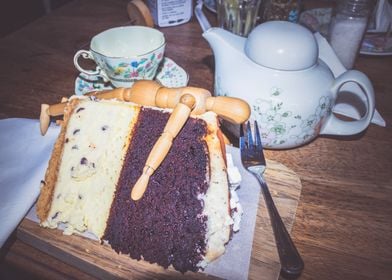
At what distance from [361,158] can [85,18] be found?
144cm

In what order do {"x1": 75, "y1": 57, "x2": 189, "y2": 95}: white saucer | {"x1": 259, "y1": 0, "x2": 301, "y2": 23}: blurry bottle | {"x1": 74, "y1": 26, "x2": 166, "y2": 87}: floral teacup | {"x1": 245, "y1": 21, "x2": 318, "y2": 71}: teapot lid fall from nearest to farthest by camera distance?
{"x1": 245, "y1": 21, "x2": 318, "y2": 71}: teapot lid
{"x1": 74, "y1": 26, "x2": 166, "y2": 87}: floral teacup
{"x1": 75, "y1": 57, "x2": 189, "y2": 95}: white saucer
{"x1": 259, "y1": 0, "x2": 301, "y2": 23}: blurry bottle

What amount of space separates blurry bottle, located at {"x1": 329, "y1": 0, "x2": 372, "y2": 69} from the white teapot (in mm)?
456

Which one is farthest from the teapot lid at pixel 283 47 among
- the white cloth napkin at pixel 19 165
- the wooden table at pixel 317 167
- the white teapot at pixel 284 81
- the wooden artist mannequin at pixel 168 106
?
the white cloth napkin at pixel 19 165

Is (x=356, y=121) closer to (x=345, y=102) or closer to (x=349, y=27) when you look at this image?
(x=345, y=102)

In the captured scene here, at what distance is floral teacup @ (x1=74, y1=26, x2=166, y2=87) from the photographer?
0.83 m

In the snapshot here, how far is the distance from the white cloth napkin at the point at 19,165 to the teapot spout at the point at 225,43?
47 cm

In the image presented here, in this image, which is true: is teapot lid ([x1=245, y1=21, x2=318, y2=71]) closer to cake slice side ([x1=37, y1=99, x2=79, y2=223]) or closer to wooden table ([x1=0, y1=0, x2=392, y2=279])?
wooden table ([x1=0, y1=0, x2=392, y2=279])

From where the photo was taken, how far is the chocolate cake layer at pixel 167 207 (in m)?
0.56

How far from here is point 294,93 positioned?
0.67 m

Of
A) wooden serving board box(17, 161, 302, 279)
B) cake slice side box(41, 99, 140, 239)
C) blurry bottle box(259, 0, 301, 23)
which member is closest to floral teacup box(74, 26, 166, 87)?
cake slice side box(41, 99, 140, 239)

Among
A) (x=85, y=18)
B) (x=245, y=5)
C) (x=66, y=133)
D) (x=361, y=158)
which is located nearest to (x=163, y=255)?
(x=66, y=133)

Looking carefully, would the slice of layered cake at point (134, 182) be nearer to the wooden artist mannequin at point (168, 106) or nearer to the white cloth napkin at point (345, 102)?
the wooden artist mannequin at point (168, 106)

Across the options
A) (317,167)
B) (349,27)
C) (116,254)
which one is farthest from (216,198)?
(349,27)

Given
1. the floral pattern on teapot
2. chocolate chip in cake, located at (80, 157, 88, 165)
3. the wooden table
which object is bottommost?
the wooden table
